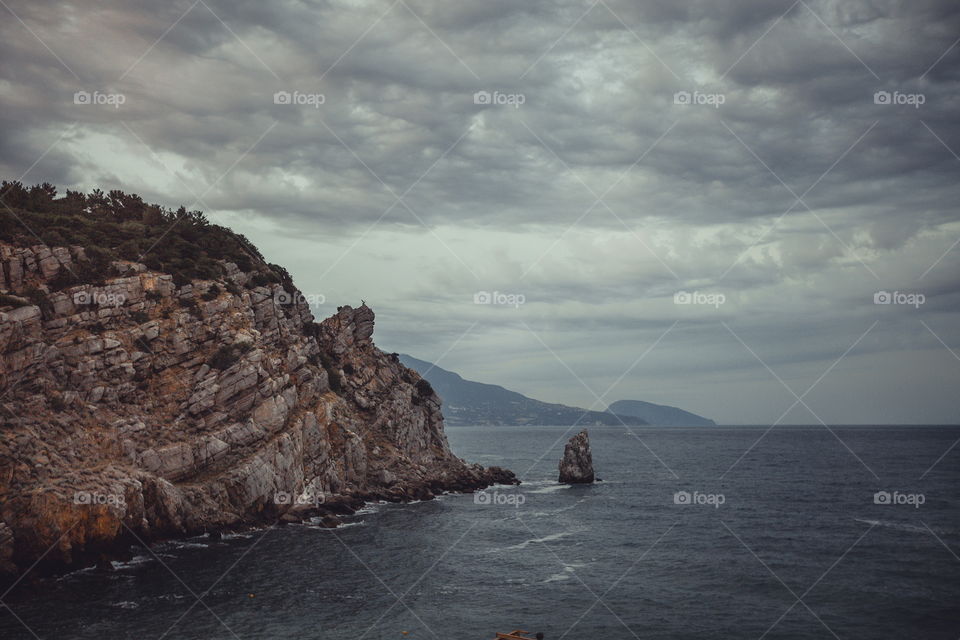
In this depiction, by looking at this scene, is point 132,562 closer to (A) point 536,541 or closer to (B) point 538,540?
(A) point 536,541

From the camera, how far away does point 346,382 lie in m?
95.1

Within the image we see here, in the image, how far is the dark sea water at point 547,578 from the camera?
4072 centimetres

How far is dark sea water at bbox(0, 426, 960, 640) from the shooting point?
4072 cm

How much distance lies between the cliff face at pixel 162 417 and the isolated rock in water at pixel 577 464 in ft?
96.8

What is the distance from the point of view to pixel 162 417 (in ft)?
213

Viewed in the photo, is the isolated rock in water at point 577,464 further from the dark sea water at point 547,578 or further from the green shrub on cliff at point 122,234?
the green shrub on cliff at point 122,234

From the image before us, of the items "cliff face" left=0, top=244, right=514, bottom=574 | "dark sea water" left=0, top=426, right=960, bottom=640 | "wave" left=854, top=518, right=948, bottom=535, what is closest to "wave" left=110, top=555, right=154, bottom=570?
"dark sea water" left=0, top=426, right=960, bottom=640

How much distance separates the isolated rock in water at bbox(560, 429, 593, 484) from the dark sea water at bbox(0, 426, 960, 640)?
2358cm

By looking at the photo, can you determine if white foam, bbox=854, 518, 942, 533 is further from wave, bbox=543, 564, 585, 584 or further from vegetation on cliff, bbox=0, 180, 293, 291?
vegetation on cliff, bbox=0, 180, 293, 291

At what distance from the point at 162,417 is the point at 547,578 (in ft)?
134

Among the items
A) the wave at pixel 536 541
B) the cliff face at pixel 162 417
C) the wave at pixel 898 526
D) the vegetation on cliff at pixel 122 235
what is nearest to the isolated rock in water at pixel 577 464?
the cliff face at pixel 162 417

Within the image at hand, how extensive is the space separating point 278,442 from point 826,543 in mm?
57536

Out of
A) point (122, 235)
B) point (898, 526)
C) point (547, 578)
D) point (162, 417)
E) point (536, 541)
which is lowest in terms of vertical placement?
point (547, 578)

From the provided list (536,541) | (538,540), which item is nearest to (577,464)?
(538,540)
